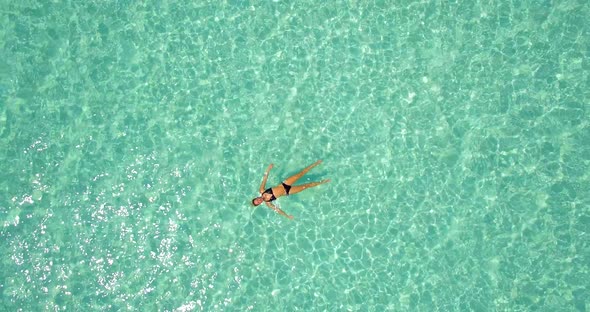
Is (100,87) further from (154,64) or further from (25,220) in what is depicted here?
(25,220)

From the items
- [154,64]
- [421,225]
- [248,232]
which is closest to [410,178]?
[421,225]

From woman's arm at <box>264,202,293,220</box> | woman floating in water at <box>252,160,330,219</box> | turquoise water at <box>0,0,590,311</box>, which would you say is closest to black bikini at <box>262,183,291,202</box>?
woman floating in water at <box>252,160,330,219</box>

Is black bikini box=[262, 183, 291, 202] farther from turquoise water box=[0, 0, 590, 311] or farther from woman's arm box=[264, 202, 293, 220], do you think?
turquoise water box=[0, 0, 590, 311]

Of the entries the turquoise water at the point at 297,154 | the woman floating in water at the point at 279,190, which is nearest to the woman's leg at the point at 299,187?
the woman floating in water at the point at 279,190

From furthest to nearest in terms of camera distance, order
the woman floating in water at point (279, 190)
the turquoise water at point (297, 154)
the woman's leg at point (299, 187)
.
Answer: the turquoise water at point (297, 154), the woman's leg at point (299, 187), the woman floating in water at point (279, 190)

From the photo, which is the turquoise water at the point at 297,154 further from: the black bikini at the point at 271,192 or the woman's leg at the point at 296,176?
the black bikini at the point at 271,192

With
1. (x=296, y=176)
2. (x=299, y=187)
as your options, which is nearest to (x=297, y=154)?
(x=296, y=176)

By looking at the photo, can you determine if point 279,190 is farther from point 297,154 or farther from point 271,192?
point 297,154

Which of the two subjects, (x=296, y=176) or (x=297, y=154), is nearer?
(x=296, y=176)
